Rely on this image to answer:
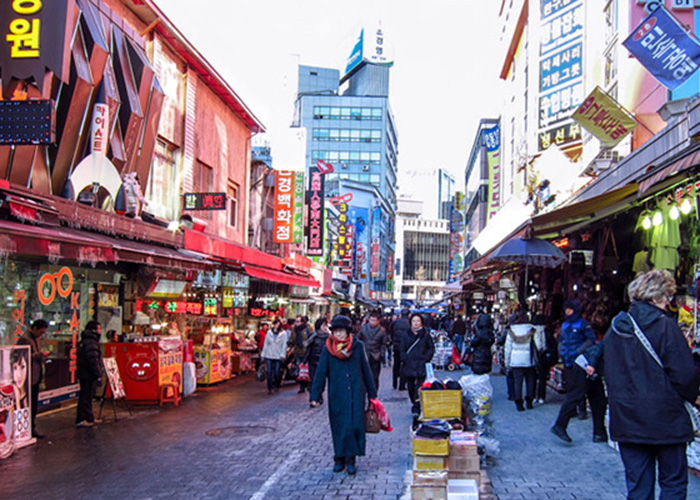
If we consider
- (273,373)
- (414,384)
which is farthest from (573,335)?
(273,373)

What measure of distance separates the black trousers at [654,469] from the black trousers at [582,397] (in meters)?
3.46

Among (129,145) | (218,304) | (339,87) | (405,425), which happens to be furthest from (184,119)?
(339,87)

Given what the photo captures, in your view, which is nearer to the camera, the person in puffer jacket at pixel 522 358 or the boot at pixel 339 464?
the boot at pixel 339 464

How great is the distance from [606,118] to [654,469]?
10.3 m

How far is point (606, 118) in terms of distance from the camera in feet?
43.9

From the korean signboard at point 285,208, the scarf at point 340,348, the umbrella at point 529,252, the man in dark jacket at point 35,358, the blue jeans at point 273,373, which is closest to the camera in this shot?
the scarf at point 340,348

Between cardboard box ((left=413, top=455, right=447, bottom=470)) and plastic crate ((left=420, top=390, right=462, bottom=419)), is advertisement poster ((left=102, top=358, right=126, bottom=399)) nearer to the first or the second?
plastic crate ((left=420, top=390, right=462, bottom=419))

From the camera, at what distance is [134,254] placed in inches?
424

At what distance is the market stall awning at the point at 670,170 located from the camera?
613cm

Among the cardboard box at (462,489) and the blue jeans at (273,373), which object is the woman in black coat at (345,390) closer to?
the cardboard box at (462,489)

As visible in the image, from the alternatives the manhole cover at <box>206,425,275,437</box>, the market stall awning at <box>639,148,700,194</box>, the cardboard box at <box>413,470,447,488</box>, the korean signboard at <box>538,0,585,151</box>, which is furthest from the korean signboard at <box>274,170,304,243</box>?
the cardboard box at <box>413,470,447,488</box>

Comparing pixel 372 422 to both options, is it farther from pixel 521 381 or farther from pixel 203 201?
pixel 203 201

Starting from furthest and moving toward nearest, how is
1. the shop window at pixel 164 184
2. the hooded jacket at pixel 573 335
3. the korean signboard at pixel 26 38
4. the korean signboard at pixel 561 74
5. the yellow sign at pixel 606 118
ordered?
the korean signboard at pixel 561 74
the shop window at pixel 164 184
the yellow sign at pixel 606 118
the korean signboard at pixel 26 38
the hooded jacket at pixel 573 335

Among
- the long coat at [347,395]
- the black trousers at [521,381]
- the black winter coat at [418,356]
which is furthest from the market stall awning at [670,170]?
the black trousers at [521,381]
